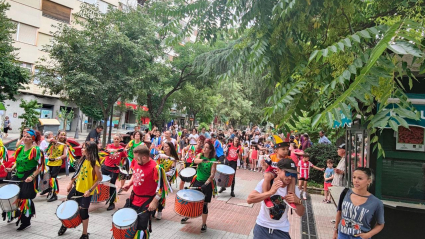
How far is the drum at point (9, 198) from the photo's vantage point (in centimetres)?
511

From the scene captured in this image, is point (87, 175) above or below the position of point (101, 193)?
above

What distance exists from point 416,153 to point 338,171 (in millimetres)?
2791

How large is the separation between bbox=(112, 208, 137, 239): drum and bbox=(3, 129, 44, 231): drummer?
2625mm

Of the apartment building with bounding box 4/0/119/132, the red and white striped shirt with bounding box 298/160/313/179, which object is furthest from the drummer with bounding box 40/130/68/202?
the apartment building with bounding box 4/0/119/132

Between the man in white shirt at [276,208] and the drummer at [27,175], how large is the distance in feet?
15.3

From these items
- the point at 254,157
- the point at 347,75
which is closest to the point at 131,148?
the point at 347,75

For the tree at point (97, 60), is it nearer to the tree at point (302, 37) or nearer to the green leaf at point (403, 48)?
the tree at point (302, 37)

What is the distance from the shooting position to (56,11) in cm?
2898

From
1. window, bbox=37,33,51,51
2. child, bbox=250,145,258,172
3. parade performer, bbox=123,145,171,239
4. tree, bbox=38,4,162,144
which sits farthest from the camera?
window, bbox=37,33,51,51

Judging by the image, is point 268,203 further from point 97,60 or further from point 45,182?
point 97,60

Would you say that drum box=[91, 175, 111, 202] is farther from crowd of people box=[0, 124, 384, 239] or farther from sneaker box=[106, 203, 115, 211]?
sneaker box=[106, 203, 115, 211]

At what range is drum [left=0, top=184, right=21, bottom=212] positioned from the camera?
5107 millimetres

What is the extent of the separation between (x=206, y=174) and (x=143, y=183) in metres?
2.00

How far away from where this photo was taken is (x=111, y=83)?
1512 centimetres
